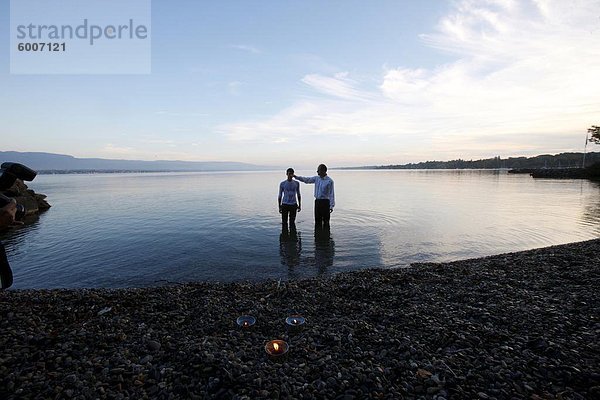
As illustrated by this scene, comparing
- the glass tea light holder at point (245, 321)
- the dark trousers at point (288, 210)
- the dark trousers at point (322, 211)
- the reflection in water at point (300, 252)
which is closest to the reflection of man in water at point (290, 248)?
the reflection in water at point (300, 252)

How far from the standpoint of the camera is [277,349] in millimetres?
5105

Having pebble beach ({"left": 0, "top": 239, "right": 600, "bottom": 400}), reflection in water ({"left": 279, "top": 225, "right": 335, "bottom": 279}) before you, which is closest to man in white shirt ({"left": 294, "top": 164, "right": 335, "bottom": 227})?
reflection in water ({"left": 279, "top": 225, "right": 335, "bottom": 279})

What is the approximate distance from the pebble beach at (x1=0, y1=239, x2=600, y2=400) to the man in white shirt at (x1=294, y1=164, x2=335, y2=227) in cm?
774

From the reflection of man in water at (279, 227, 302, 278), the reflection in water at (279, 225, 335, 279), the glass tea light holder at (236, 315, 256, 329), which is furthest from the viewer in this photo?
the reflection of man in water at (279, 227, 302, 278)

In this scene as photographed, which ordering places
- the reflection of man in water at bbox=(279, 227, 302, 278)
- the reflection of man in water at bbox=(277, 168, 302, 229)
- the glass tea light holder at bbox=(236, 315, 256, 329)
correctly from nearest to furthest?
the glass tea light holder at bbox=(236, 315, 256, 329) → the reflection of man in water at bbox=(279, 227, 302, 278) → the reflection of man in water at bbox=(277, 168, 302, 229)

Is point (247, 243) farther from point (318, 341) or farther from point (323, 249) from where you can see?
point (318, 341)

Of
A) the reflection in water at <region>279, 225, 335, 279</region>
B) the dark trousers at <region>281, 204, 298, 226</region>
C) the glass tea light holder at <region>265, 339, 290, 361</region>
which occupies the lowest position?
the reflection in water at <region>279, 225, 335, 279</region>

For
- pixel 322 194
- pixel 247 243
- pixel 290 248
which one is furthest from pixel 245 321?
pixel 322 194

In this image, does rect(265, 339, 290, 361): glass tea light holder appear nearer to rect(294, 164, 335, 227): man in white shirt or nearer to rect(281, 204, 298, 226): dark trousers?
rect(294, 164, 335, 227): man in white shirt

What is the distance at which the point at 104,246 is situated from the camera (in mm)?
15375

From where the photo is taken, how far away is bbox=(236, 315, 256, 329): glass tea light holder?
20.3 ft

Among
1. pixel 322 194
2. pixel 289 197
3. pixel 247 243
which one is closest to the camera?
pixel 247 243

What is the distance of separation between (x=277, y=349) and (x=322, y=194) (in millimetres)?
11570

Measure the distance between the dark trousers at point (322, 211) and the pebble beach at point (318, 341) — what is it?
27.2 feet
